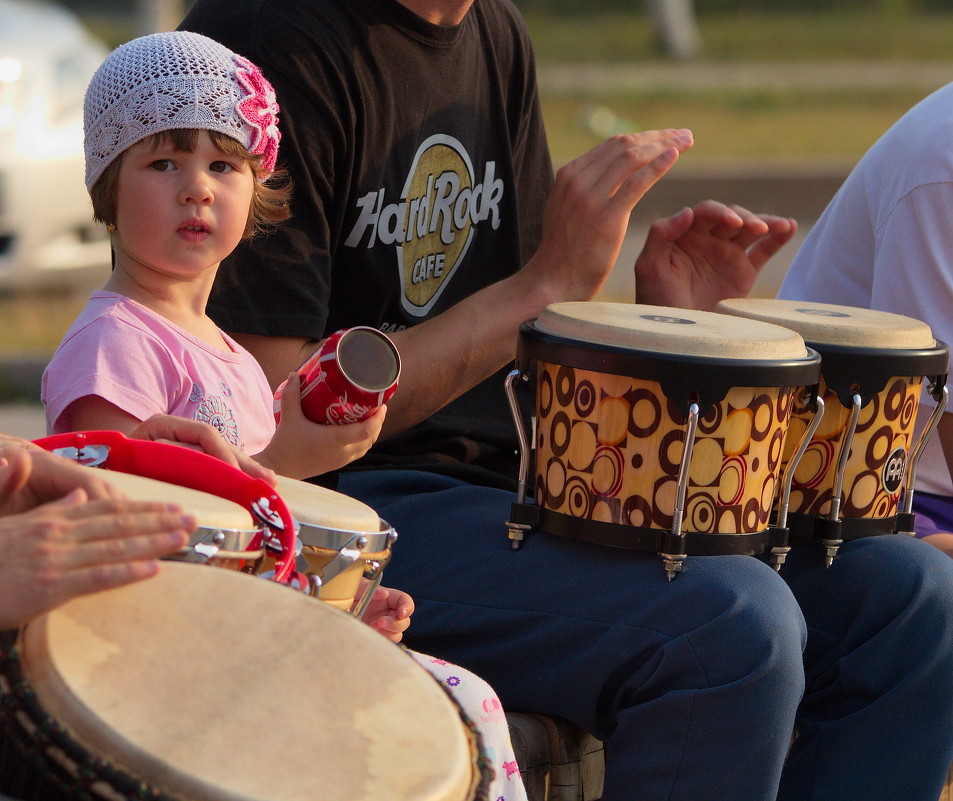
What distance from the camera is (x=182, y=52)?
82.0 inches

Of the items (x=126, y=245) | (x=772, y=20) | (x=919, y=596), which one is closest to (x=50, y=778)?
(x=126, y=245)

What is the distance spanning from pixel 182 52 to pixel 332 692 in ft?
3.52

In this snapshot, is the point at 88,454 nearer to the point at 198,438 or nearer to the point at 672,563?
the point at 198,438

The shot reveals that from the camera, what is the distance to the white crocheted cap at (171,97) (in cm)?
204

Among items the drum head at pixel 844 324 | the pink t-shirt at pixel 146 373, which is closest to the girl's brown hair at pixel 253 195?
the pink t-shirt at pixel 146 373

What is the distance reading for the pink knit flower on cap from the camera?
210 cm

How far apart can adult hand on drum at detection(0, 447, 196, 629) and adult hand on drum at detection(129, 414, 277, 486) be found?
1.13 feet

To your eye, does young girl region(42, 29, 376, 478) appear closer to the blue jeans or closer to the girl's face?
the girl's face

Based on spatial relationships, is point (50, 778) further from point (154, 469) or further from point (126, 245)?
point (126, 245)

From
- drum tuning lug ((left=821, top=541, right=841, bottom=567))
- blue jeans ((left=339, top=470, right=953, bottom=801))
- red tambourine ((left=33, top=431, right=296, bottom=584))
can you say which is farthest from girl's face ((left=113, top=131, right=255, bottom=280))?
drum tuning lug ((left=821, top=541, right=841, bottom=567))

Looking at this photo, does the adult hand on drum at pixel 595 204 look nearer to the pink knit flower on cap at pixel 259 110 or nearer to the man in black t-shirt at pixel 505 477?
the man in black t-shirt at pixel 505 477

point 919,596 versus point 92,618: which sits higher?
point 92,618

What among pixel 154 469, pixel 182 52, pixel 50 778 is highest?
pixel 182 52

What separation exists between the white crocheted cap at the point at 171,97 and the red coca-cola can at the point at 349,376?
0.37 m
